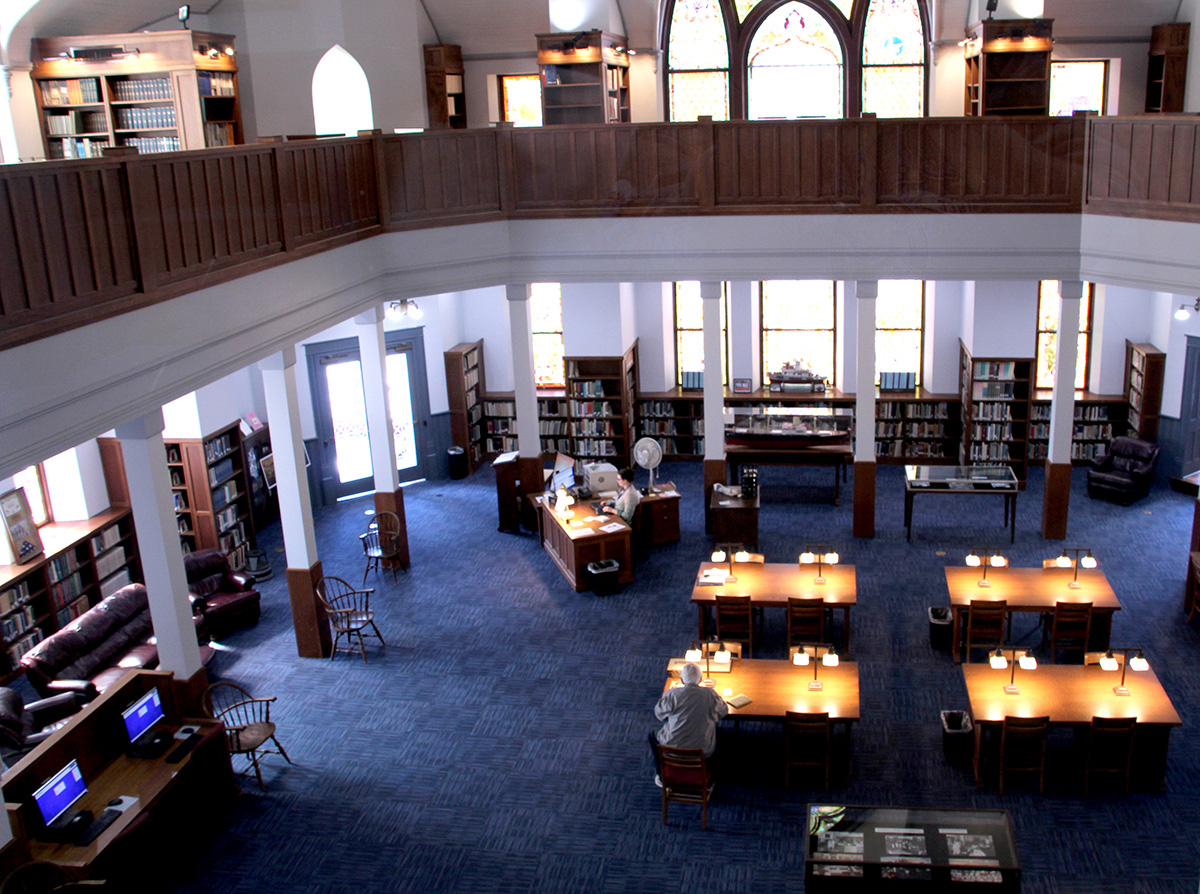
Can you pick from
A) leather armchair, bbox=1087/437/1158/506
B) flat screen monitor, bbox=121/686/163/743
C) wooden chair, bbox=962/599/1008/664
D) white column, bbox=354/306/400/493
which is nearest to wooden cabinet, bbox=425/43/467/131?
white column, bbox=354/306/400/493

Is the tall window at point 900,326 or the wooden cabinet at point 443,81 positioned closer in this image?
the wooden cabinet at point 443,81

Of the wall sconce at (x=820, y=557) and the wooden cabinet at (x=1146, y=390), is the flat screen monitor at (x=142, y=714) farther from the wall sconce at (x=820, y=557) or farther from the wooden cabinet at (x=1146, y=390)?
the wooden cabinet at (x=1146, y=390)

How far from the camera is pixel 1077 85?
15.1 meters

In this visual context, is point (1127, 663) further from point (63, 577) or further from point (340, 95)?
point (340, 95)

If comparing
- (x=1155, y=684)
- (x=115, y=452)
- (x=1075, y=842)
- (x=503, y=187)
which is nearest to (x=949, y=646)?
(x=1155, y=684)

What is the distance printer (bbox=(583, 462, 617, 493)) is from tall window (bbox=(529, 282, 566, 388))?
3.54m

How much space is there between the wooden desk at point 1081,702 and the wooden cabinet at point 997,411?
6.86 meters

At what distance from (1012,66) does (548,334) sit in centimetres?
768

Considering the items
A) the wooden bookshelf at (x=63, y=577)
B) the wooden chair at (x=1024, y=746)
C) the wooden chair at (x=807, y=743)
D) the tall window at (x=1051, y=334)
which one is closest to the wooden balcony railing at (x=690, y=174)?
the tall window at (x=1051, y=334)

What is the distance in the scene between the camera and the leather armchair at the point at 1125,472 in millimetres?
14188

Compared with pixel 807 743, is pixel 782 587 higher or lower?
higher

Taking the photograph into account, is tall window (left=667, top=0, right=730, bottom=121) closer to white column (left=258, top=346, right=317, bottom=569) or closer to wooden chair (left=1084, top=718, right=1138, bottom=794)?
white column (left=258, top=346, right=317, bottom=569)

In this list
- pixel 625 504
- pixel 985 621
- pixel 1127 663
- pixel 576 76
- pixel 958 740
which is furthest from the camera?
pixel 576 76

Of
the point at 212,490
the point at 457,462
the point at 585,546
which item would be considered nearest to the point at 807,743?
the point at 585,546
